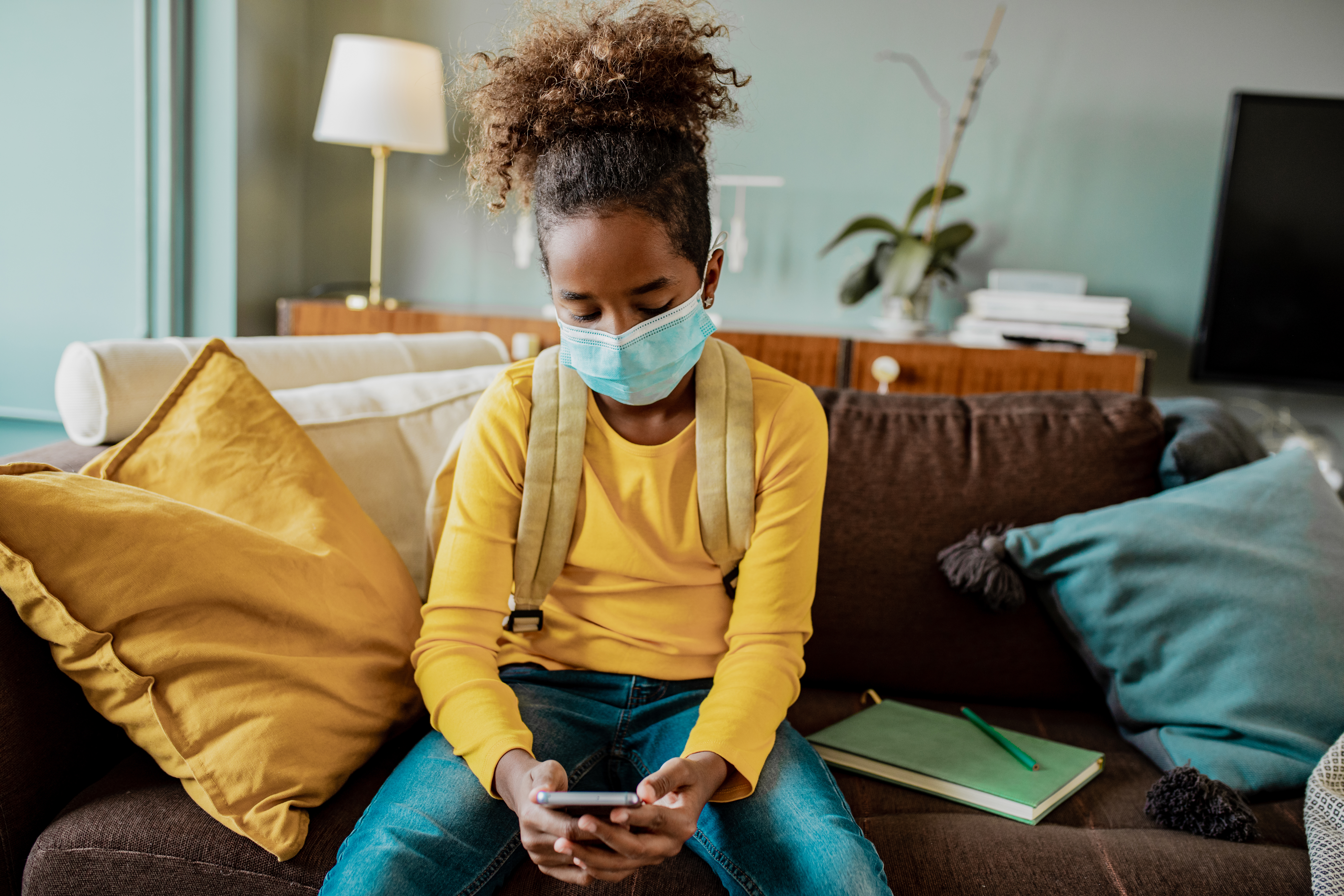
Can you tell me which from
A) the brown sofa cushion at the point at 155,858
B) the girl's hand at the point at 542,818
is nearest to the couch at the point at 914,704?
the brown sofa cushion at the point at 155,858

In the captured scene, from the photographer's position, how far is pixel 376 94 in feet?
Result: 8.23

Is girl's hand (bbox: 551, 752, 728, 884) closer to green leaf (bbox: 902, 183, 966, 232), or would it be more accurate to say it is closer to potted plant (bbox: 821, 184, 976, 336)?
potted plant (bbox: 821, 184, 976, 336)

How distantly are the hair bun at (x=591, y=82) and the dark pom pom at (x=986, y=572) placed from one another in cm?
66

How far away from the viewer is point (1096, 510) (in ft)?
4.52

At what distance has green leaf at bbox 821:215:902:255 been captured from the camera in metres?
2.67

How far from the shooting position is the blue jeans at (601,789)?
2.82 ft

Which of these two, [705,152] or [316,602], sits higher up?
[705,152]

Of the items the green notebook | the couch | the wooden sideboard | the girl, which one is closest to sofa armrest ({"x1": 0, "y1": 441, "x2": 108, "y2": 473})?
the couch

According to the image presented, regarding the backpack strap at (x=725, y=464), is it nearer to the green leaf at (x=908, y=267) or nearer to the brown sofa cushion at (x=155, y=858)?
the brown sofa cushion at (x=155, y=858)

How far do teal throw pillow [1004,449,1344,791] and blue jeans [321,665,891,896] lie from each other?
487 millimetres

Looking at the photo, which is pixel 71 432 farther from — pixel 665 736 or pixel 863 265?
pixel 863 265

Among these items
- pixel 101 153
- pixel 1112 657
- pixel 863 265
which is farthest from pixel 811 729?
pixel 101 153

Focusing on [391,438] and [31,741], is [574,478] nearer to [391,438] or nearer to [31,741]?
[391,438]

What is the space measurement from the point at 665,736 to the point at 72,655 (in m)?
0.58
